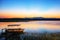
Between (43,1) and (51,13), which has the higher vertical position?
(43,1)

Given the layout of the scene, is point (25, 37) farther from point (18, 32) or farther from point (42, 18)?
point (42, 18)

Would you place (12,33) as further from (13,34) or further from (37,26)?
(37,26)

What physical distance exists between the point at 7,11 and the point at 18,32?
268 millimetres

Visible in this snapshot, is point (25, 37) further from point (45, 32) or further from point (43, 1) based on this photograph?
point (43, 1)

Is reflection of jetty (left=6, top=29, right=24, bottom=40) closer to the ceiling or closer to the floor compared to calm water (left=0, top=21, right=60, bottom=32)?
closer to the floor

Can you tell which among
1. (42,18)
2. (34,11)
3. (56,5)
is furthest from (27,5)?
(56,5)

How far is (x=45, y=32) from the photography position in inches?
50.4

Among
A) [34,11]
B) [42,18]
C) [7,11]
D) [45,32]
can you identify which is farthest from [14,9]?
[45,32]

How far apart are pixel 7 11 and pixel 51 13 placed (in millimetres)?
497

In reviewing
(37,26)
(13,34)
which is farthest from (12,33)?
(37,26)

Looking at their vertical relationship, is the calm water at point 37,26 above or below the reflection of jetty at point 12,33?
above

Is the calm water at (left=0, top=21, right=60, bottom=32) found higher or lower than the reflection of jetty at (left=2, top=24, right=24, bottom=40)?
higher

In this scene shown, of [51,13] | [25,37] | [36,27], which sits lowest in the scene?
[25,37]

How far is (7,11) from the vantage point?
129 centimetres
